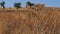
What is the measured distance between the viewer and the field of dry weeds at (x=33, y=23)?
25.7ft

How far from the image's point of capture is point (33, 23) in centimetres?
799

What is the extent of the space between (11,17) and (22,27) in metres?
0.75

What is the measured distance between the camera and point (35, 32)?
7.79 m

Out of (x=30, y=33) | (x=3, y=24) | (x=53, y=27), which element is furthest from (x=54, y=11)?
(x=3, y=24)

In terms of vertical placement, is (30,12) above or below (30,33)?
above

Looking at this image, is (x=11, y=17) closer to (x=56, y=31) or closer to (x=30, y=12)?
(x=30, y=12)

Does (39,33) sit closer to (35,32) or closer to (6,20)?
(35,32)

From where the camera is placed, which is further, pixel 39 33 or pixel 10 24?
pixel 10 24

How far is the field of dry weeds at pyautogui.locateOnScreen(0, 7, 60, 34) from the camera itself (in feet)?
25.7

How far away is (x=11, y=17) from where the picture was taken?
28.1 ft

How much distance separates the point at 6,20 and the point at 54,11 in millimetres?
1739

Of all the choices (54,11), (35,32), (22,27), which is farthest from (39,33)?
(54,11)

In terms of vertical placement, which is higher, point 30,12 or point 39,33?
point 30,12

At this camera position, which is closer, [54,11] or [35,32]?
[35,32]
